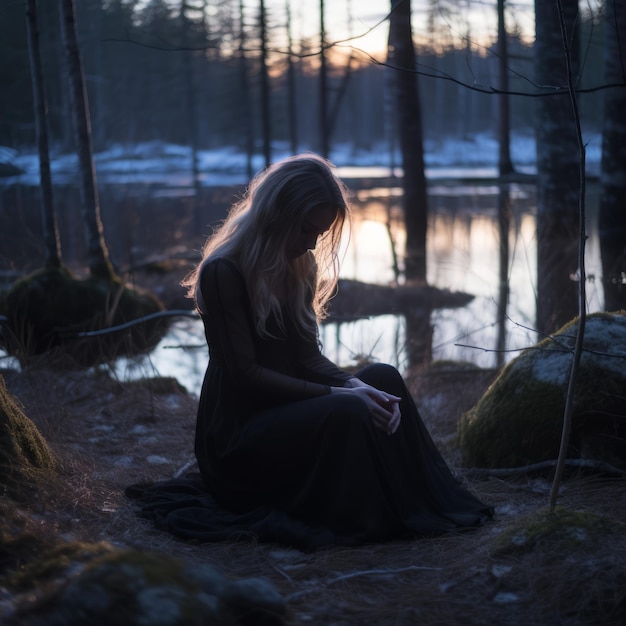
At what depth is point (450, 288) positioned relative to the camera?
12.2 meters

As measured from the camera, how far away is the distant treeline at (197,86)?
26.9 m

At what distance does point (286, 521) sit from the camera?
315cm

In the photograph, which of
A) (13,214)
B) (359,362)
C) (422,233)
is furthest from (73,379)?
(13,214)

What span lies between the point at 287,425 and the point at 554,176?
5160 millimetres

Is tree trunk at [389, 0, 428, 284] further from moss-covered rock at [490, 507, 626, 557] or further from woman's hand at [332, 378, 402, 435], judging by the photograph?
moss-covered rock at [490, 507, 626, 557]

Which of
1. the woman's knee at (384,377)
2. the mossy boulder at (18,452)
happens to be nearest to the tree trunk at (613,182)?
the woman's knee at (384,377)

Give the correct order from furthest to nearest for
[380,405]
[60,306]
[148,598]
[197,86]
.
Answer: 1. [197,86]
2. [60,306]
3. [380,405]
4. [148,598]

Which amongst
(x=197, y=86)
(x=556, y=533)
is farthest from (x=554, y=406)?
(x=197, y=86)

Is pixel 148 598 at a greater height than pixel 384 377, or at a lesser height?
lesser

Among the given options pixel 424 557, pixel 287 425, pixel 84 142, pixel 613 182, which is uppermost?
pixel 84 142

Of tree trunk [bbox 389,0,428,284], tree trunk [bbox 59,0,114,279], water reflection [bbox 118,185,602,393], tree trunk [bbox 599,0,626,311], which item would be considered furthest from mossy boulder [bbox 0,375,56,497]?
tree trunk [bbox 389,0,428,284]

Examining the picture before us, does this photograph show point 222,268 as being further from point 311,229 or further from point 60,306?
point 60,306

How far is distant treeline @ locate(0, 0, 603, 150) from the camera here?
26.9 meters

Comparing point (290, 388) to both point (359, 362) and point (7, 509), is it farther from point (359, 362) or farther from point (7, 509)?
point (359, 362)
